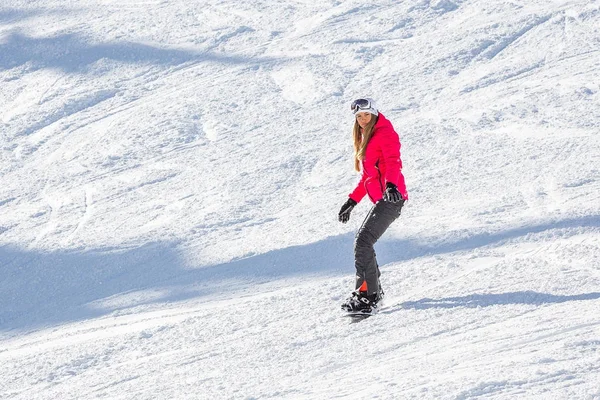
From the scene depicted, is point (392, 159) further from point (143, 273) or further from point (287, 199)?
point (287, 199)

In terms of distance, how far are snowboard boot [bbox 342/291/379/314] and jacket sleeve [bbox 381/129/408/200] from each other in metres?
0.68

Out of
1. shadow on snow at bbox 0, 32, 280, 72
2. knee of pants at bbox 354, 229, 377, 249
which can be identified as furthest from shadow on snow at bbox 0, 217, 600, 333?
shadow on snow at bbox 0, 32, 280, 72

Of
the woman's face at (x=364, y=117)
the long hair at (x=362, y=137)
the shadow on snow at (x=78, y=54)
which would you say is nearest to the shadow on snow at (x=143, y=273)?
the long hair at (x=362, y=137)

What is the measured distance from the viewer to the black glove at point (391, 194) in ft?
15.7

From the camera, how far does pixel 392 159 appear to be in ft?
16.3

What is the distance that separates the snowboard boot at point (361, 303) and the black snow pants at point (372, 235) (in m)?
0.04

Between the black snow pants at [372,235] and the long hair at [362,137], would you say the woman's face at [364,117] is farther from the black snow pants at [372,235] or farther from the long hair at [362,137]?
the black snow pants at [372,235]

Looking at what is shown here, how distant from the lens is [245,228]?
7773mm

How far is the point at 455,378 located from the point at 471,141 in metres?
5.21

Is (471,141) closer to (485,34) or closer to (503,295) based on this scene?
(485,34)

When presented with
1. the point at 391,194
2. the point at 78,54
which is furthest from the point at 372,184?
the point at 78,54

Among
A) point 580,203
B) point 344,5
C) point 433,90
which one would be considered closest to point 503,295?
point 580,203

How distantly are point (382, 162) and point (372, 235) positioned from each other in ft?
1.46

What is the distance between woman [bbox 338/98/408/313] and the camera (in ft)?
16.4
